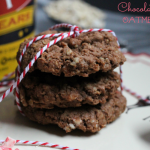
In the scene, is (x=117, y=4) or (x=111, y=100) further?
(x=117, y=4)

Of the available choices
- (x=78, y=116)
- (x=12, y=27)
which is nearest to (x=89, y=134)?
(x=78, y=116)

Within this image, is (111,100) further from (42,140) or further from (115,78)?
(42,140)

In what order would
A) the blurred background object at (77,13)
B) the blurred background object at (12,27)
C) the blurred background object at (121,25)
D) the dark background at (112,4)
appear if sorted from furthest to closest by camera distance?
the blurred background object at (121,25)
the blurred background object at (77,13)
the dark background at (112,4)
the blurred background object at (12,27)

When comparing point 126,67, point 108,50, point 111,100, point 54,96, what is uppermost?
point 108,50

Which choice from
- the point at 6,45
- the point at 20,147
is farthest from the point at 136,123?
the point at 6,45

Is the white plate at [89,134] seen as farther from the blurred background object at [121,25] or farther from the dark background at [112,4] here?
the blurred background object at [121,25]

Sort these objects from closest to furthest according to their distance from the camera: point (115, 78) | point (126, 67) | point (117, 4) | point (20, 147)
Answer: point (20, 147) < point (115, 78) < point (126, 67) < point (117, 4)

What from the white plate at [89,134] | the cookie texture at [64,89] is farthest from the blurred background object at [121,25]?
the cookie texture at [64,89]

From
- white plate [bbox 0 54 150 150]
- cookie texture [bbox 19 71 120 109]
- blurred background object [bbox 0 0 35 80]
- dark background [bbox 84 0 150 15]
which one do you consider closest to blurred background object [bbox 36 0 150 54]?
dark background [bbox 84 0 150 15]
